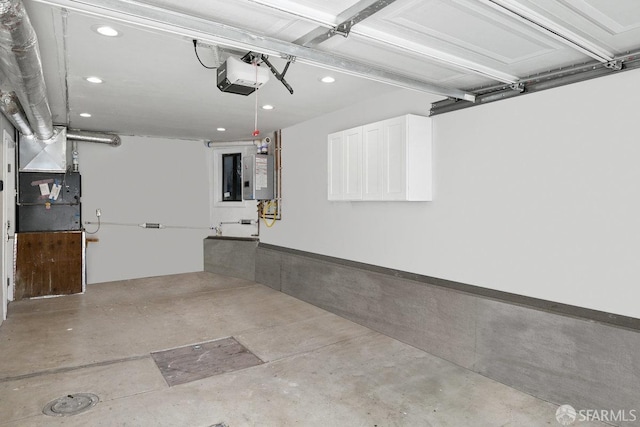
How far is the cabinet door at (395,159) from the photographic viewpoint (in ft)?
11.9

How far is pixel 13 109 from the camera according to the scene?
392 cm

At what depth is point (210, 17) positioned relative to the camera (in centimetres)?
229

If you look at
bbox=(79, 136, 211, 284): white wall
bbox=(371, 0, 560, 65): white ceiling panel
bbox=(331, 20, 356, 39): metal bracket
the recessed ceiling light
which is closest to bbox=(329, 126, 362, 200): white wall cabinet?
bbox=(371, 0, 560, 65): white ceiling panel

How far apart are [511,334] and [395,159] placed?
5.75ft

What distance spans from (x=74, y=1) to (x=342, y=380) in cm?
296

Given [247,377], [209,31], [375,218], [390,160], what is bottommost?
[247,377]

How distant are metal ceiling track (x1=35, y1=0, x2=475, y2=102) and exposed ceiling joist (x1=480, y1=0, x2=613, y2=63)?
3.44ft

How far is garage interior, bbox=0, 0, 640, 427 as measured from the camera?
7.87 feet

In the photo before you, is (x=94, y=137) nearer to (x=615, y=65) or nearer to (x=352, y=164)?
(x=352, y=164)

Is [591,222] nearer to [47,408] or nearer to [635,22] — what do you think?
[635,22]

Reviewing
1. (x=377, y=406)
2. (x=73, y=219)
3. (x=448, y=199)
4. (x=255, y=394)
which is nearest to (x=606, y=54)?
(x=448, y=199)

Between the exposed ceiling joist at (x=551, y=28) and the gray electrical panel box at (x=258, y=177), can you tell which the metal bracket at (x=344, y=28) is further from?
the gray electrical panel box at (x=258, y=177)

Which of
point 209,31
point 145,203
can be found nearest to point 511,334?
point 209,31

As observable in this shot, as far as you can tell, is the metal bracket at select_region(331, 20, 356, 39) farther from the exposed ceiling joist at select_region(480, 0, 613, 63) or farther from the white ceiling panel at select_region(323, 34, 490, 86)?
the exposed ceiling joist at select_region(480, 0, 613, 63)
